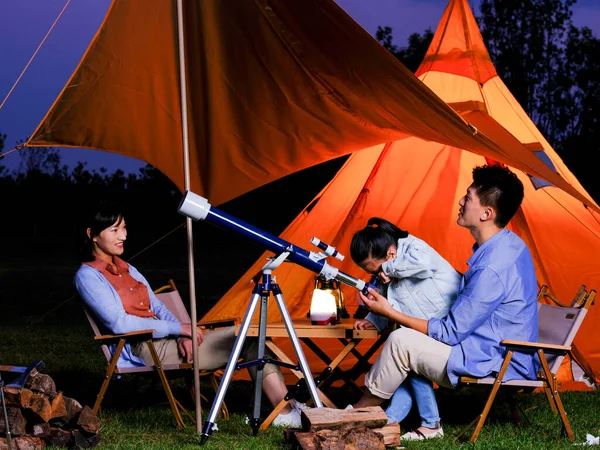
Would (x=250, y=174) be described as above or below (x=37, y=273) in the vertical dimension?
above

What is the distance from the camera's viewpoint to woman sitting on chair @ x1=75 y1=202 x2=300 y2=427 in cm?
400

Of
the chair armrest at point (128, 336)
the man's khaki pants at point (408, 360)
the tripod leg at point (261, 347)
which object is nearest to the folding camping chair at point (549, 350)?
the man's khaki pants at point (408, 360)

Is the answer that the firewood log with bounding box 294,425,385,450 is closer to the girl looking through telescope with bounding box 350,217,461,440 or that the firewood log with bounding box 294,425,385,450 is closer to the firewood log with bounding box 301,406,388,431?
the firewood log with bounding box 301,406,388,431

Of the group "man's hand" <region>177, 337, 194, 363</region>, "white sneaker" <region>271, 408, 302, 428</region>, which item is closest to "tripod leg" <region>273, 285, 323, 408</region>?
"white sneaker" <region>271, 408, 302, 428</region>

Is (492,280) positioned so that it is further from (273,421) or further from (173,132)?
(173,132)

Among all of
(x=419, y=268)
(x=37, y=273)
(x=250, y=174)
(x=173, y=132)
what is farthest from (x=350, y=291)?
(x=37, y=273)

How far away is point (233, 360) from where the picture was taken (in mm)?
3467

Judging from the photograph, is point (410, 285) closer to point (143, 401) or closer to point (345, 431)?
point (345, 431)

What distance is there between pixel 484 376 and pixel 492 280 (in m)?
0.38

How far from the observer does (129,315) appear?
4070 mm

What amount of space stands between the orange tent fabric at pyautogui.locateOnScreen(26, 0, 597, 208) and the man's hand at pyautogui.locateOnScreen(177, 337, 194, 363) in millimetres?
863

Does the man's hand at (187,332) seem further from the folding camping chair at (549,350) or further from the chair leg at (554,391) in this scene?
the chair leg at (554,391)

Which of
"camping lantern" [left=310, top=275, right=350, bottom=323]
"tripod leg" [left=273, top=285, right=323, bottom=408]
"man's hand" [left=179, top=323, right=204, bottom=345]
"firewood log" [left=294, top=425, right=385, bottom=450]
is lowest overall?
"man's hand" [left=179, top=323, right=204, bottom=345]

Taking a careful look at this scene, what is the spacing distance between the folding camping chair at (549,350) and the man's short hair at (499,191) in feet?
1.72
